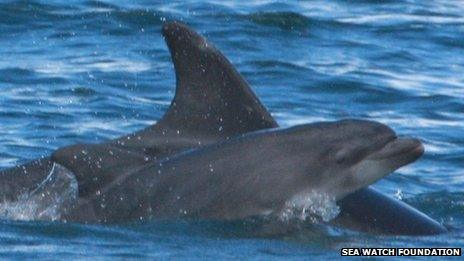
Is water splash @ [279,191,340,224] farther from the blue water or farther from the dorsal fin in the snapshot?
the dorsal fin

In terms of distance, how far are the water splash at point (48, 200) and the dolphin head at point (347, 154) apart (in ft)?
5.77

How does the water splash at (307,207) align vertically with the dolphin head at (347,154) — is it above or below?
below

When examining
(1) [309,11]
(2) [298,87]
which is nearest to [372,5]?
(1) [309,11]

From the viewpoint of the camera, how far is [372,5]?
23.8 meters

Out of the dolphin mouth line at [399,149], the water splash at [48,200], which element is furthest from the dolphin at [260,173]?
the water splash at [48,200]

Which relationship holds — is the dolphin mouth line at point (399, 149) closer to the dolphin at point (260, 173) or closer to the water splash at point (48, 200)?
the dolphin at point (260, 173)

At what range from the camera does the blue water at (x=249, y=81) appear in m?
11.0

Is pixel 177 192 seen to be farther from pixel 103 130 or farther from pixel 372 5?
pixel 372 5

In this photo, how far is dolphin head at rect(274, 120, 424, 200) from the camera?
36.3 feet

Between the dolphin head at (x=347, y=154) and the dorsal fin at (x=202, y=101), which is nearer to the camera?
the dolphin head at (x=347, y=154)

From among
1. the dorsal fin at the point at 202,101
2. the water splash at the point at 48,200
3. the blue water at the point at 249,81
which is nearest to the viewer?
the blue water at the point at 249,81

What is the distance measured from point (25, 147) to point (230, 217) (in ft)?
16.4

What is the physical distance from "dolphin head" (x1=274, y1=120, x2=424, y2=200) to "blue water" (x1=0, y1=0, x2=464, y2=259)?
0.39m

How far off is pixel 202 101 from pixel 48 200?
137 cm
